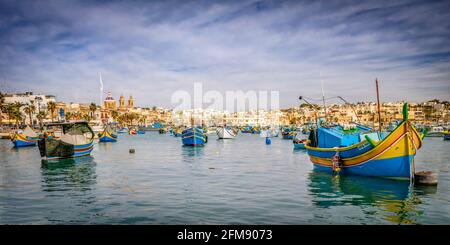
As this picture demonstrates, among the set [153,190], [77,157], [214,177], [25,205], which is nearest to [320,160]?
[214,177]

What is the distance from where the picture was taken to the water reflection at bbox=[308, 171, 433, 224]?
13.6 metres

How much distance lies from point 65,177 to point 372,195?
20826 mm

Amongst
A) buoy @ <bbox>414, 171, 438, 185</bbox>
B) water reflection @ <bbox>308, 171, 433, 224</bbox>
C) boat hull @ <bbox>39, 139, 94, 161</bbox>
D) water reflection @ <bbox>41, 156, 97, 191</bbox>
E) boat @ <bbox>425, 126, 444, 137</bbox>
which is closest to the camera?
water reflection @ <bbox>308, 171, 433, 224</bbox>

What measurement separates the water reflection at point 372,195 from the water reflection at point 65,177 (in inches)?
543

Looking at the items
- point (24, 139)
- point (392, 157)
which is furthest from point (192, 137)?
point (392, 157)

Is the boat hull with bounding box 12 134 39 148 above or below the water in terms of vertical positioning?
above

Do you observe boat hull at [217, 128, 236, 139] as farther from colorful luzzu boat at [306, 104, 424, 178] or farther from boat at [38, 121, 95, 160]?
colorful luzzu boat at [306, 104, 424, 178]

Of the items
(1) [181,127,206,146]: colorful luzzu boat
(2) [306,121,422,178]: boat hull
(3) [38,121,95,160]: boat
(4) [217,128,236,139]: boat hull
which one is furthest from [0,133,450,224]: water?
(4) [217,128,236,139]: boat hull

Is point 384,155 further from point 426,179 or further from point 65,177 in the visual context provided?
point 65,177

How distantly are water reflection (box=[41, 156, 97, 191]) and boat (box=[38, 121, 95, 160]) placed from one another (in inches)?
68.4

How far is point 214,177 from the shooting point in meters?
23.8

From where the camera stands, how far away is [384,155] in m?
20.0

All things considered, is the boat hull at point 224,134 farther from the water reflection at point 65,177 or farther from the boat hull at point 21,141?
the water reflection at point 65,177
